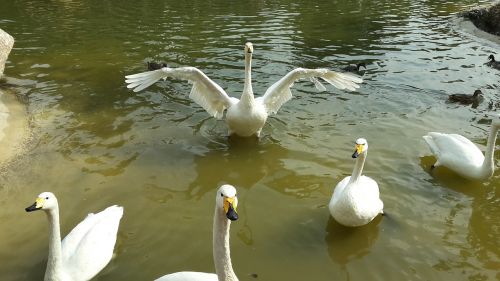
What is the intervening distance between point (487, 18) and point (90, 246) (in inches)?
783

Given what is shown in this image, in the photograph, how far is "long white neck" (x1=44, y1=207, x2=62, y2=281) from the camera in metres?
4.93

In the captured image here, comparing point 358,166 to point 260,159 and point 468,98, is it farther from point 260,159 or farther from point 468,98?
point 468,98

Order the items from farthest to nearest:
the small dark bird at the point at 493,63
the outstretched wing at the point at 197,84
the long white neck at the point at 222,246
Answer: the small dark bird at the point at 493,63 → the outstretched wing at the point at 197,84 → the long white neck at the point at 222,246

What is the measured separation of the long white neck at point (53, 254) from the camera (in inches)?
194

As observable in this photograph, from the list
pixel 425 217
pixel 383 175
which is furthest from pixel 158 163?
pixel 425 217

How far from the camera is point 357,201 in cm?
588

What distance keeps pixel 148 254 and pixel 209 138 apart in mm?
3866

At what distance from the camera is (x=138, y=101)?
10797mm

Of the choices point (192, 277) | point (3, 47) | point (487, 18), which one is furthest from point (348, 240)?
point (487, 18)

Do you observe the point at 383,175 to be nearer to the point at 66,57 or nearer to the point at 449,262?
the point at 449,262

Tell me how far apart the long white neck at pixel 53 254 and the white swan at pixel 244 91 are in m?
3.74

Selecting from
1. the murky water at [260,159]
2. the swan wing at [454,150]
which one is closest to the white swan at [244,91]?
the murky water at [260,159]

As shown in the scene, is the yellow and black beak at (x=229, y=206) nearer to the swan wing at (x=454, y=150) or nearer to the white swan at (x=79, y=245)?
the white swan at (x=79, y=245)

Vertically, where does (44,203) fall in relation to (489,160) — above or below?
above
